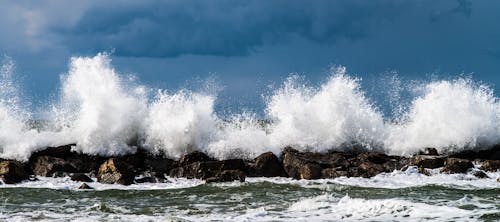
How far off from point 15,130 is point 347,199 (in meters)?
13.2

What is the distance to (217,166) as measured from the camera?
1683cm

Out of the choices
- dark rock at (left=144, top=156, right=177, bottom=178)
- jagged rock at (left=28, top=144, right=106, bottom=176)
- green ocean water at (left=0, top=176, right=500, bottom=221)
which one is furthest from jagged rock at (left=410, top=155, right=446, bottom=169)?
jagged rock at (left=28, top=144, right=106, bottom=176)

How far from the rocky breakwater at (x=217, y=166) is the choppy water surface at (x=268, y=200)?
43 centimetres

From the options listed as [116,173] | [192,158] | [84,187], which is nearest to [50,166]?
[116,173]

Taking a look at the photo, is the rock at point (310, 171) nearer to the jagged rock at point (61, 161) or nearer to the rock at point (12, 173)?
the jagged rock at point (61, 161)

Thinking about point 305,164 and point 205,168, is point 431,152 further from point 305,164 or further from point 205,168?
point 205,168

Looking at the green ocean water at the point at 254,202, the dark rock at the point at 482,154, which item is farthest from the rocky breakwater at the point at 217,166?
the green ocean water at the point at 254,202

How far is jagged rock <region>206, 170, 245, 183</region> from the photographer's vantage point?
15.6m

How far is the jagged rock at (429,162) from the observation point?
17.3 metres

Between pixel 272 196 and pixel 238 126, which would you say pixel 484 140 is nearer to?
pixel 238 126

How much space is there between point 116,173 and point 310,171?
505 cm

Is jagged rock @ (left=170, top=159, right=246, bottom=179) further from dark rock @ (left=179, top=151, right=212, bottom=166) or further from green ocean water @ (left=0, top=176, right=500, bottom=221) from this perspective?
green ocean water @ (left=0, top=176, right=500, bottom=221)

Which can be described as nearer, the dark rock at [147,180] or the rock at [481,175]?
the dark rock at [147,180]

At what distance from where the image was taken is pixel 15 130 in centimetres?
2078
